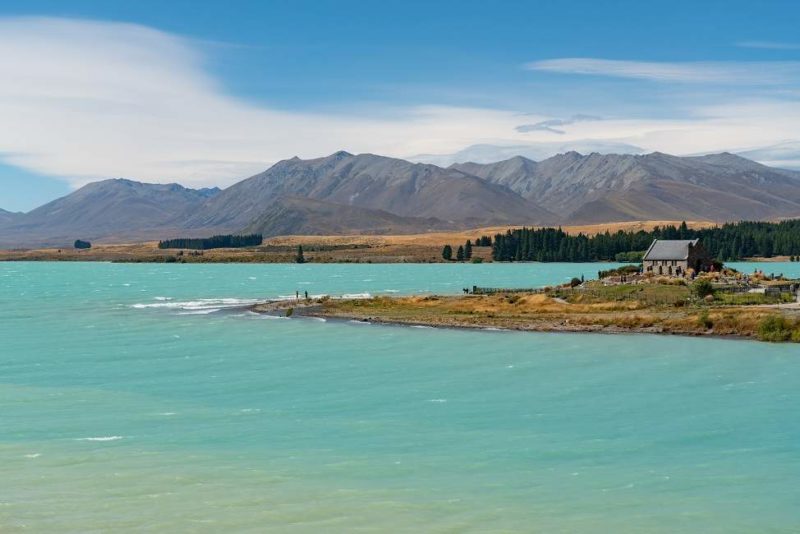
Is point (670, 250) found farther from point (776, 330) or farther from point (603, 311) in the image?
point (776, 330)

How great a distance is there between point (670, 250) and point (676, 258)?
2.47m

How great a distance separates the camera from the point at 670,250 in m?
122

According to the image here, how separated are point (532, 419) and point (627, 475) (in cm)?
892

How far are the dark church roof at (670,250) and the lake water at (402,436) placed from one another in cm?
5895

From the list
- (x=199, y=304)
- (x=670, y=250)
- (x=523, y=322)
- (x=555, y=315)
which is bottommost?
(x=199, y=304)

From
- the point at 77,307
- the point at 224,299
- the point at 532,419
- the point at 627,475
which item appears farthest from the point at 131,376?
the point at 224,299

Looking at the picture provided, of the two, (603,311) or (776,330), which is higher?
(603,311)

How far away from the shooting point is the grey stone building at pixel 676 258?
390ft

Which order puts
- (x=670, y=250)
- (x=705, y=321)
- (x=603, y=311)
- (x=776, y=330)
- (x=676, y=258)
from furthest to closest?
(x=670, y=250) → (x=676, y=258) → (x=603, y=311) → (x=705, y=321) → (x=776, y=330)

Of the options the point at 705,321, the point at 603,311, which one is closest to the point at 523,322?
the point at 603,311

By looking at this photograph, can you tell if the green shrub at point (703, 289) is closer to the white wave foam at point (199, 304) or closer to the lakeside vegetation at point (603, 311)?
the lakeside vegetation at point (603, 311)

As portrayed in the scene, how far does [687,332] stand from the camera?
223ft

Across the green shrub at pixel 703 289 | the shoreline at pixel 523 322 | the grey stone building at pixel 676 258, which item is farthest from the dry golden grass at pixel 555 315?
the grey stone building at pixel 676 258

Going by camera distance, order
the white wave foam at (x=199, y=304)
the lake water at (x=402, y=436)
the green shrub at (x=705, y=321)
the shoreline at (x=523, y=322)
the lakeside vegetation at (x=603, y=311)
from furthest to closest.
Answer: the white wave foam at (x=199, y=304) < the shoreline at (x=523, y=322) < the green shrub at (x=705, y=321) < the lakeside vegetation at (x=603, y=311) < the lake water at (x=402, y=436)
